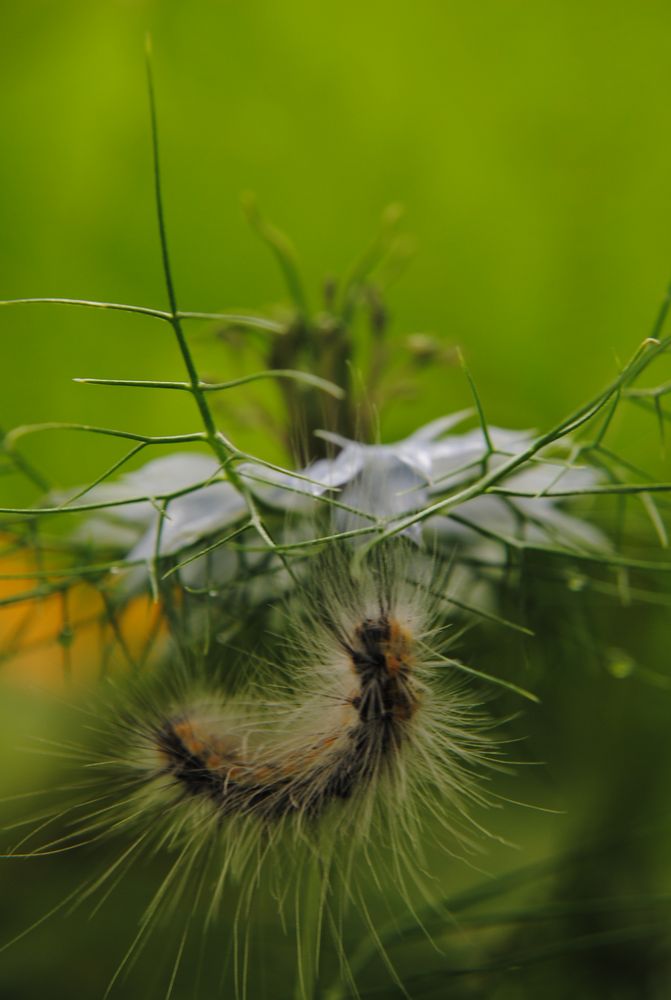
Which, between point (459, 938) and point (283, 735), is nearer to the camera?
point (283, 735)

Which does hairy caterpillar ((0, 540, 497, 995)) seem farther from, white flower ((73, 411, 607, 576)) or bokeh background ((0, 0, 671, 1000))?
bokeh background ((0, 0, 671, 1000))

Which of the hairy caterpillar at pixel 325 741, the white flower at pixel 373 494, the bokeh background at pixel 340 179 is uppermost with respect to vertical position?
the bokeh background at pixel 340 179

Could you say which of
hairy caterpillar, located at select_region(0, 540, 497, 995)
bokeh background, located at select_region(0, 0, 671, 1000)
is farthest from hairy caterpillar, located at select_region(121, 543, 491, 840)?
bokeh background, located at select_region(0, 0, 671, 1000)

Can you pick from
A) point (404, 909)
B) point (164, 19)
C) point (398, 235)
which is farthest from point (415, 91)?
point (404, 909)

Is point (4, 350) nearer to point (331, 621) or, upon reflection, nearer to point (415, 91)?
point (415, 91)

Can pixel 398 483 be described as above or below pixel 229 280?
below

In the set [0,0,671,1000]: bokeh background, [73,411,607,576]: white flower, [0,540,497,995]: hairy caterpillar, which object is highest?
[0,0,671,1000]: bokeh background

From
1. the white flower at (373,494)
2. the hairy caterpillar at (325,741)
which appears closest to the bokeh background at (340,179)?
the white flower at (373,494)

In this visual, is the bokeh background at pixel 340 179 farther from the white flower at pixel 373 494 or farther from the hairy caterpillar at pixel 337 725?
the hairy caterpillar at pixel 337 725

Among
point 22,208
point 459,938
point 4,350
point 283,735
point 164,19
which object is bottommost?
point 459,938
